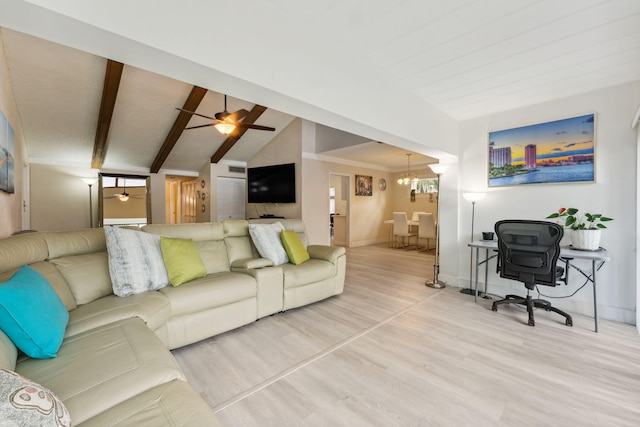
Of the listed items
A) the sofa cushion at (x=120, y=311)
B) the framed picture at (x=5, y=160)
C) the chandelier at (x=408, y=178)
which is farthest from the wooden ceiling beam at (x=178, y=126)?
the chandelier at (x=408, y=178)

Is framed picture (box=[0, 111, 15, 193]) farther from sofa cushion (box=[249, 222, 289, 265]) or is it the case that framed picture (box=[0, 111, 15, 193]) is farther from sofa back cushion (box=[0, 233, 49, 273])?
sofa cushion (box=[249, 222, 289, 265])

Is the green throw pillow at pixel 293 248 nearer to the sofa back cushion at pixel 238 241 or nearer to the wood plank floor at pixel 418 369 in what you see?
the sofa back cushion at pixel 238 241

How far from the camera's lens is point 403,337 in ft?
7.82

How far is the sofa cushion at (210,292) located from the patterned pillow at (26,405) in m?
1.38

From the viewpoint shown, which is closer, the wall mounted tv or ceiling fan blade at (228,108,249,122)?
Result: ceiling fan blade at (228,108,249,122)

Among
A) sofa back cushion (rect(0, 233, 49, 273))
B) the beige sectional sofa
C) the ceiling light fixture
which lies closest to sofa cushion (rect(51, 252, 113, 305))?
the beige sectional sofa

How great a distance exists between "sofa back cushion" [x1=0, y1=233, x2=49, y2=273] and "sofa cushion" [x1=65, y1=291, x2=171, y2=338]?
0.42m

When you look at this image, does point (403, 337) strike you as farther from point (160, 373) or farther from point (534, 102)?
point (534, 102)

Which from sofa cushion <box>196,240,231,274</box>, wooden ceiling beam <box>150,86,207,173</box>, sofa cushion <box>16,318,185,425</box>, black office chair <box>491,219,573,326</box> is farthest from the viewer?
wooden ceiling beam <box>150,86,207,173</box>

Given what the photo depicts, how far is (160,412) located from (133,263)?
1547mm

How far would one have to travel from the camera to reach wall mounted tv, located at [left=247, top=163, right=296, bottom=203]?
6.25 m

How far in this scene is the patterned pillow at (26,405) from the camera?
654 millimetres

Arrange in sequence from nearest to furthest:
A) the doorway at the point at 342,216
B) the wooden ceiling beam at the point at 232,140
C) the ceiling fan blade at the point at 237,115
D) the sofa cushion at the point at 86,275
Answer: the sofa cushion at the point at 86,275
the ceiling fan blade at the point at 237,115
the wooden ceiling beam at the point at 232,140
the doorway at the point at 342,216

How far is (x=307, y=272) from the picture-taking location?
9.91 feet
